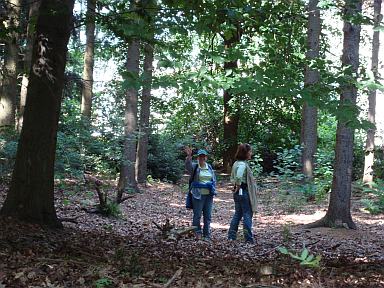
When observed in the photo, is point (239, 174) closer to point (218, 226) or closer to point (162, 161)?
point (218, 226)

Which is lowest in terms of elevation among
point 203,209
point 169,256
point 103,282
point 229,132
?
point 169,256

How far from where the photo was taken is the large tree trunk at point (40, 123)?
6.33 meters

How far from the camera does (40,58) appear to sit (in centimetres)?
632

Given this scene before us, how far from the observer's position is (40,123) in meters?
6.33

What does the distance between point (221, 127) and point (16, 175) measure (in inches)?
850

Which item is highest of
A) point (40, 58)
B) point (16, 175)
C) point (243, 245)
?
point (40, 58)

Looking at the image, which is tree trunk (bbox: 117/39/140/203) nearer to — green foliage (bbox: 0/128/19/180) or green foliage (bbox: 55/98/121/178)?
green foliage (bbox: 55/98/121/178)

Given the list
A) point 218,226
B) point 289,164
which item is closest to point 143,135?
point 289,164

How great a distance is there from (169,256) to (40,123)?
99.5 inches

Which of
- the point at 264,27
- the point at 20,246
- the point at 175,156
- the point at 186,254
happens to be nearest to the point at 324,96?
the point at 264,27

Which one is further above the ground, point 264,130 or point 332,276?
→ point 264,130

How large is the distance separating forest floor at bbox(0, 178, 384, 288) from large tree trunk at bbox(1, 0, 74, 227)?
0.34 metres

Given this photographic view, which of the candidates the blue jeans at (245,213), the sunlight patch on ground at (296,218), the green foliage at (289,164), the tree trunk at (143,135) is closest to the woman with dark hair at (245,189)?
the blue jeans at (245,213)

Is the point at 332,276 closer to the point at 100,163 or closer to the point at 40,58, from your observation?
the point at 40,58
